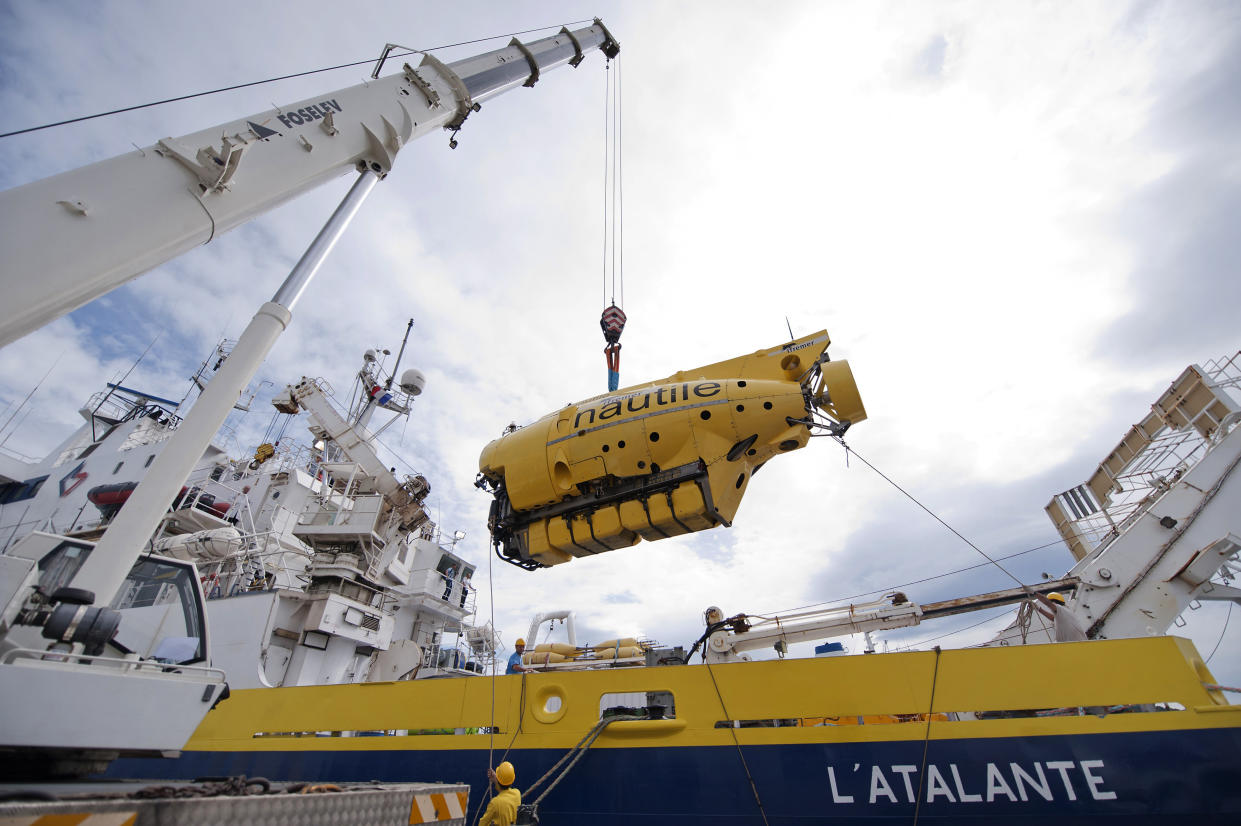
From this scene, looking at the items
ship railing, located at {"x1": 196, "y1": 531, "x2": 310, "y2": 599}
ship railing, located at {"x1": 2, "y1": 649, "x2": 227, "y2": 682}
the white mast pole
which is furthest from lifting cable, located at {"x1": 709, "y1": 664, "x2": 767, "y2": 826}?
ship railing, located at {"x1": 196, "y1": 531, "x2": 310, "y2": 599}

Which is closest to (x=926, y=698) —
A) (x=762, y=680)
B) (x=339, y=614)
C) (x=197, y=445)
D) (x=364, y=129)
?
(x=762, y=680)

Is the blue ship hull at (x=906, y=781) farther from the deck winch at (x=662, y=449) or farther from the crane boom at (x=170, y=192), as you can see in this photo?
the crane boom at (x=170, y=192)

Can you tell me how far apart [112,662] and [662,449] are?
208 inches

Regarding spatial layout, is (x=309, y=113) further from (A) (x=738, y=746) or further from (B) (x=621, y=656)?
(A) (x=738, y=746)

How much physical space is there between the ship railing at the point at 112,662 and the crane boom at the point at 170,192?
2055 millimetres

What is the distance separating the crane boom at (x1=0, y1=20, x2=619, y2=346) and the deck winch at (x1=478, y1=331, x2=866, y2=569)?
4277mm

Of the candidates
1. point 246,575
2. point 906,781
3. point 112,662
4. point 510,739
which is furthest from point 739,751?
point 246,575

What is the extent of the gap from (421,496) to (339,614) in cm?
373

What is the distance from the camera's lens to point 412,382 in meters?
18.8

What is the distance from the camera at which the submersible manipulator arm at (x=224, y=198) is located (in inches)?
153

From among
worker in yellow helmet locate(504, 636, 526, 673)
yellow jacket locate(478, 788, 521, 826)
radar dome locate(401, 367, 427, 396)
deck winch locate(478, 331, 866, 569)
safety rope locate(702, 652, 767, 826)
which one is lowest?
yellow jacket locate(478, 788, 521, 826)

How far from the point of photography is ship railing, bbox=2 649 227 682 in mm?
2828

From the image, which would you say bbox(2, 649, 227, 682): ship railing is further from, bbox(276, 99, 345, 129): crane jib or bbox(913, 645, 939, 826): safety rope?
bbox(913, 645, 939, 826): safety rope

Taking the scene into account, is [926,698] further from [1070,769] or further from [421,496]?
[421,496]
